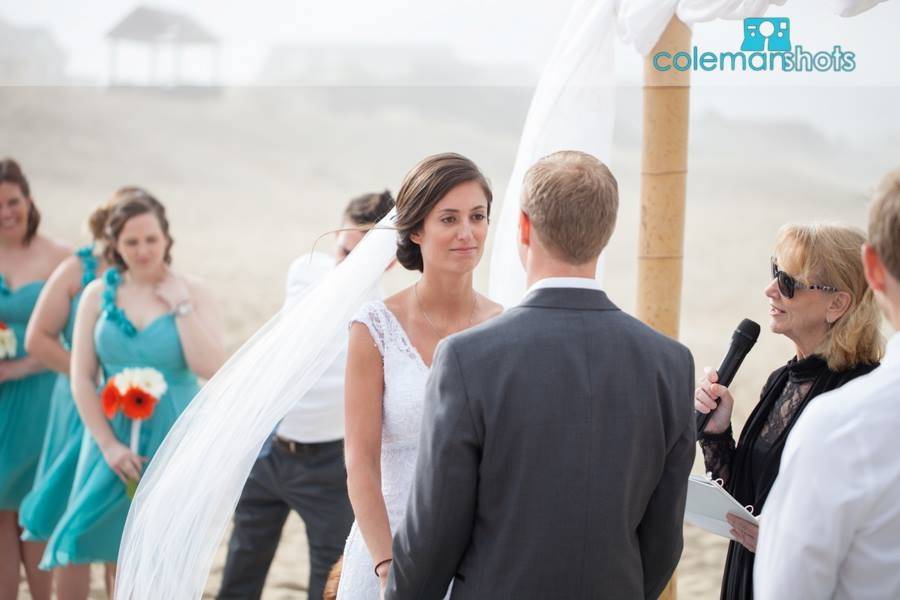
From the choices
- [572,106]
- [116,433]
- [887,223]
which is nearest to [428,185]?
[572,106]

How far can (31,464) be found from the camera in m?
4.97

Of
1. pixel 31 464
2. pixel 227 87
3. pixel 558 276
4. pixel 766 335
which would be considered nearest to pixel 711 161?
pixel 766 335

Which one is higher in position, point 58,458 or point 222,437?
point 222,437

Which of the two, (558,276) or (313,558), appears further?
(313,558)

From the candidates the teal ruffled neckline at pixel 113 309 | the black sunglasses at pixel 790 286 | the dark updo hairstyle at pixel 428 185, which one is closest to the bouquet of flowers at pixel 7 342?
the teal ruffled neckline at pixel 113 309

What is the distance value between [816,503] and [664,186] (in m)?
1.76

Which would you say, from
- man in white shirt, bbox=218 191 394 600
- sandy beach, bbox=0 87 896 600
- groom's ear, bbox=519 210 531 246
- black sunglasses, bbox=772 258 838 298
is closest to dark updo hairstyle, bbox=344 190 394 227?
man in white shirt, bbox=218 191 394 600

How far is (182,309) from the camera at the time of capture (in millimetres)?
4480

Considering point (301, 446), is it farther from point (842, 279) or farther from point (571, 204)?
point (571, 204)

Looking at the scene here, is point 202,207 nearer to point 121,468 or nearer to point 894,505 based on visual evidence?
point 121,468

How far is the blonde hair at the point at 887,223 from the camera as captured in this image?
1.77 meters

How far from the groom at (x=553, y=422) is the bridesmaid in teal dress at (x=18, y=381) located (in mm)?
3454

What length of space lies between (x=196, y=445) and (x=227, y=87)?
116 ft

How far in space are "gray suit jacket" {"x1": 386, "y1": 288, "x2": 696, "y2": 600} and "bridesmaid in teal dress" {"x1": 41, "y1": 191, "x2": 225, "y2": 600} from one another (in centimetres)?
258
